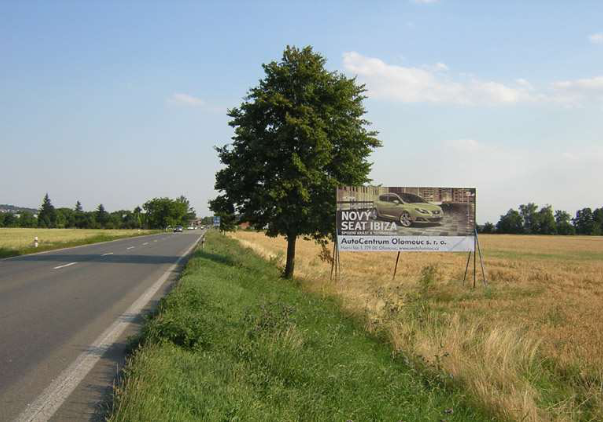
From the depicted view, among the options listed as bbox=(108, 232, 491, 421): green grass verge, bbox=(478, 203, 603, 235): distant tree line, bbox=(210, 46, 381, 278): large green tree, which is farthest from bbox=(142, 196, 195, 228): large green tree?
bbox=(108, 232, 491, 421): green grass verge

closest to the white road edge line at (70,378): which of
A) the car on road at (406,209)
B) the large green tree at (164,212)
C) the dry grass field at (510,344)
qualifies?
the dry grass field at (510,344)

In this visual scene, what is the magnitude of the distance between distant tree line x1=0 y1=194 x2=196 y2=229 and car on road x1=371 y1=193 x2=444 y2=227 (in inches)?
4773

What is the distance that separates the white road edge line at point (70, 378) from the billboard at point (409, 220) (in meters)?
9.68

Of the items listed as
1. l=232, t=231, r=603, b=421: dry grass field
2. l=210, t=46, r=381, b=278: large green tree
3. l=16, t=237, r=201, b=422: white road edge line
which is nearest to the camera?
l=16, t=237, r=201, b=422: white road edge line

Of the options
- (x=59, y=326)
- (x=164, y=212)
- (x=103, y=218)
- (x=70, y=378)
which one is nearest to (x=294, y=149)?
(x=59, y=326)

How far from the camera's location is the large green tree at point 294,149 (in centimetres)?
1627

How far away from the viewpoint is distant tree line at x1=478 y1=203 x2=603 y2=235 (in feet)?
415

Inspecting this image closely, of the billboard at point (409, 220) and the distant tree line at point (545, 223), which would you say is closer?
the billboard at point (409, 220)

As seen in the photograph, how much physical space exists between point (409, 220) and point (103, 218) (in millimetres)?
145296

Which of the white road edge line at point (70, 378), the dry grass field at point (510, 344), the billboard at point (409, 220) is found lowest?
the dry grass field at point (510, 344)

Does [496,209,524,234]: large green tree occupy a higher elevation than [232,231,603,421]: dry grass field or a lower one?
higher

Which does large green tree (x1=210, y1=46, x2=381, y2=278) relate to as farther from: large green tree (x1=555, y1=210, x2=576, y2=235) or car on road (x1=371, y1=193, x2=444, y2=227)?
large green tree (x1=555, y1=210, x2=576, y2=235)

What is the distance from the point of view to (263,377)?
537cm

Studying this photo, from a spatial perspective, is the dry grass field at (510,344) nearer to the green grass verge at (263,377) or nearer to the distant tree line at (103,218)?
the green grass verge at (263,377)
